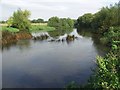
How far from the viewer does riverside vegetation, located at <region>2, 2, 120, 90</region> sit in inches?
269

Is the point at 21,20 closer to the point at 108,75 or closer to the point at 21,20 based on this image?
the point at 21,20

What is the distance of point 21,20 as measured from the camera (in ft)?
214

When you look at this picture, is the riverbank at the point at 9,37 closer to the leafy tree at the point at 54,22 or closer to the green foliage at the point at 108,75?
the green foliage at the point at 108,75

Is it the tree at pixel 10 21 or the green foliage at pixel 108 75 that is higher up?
the tree at pixel 10 21

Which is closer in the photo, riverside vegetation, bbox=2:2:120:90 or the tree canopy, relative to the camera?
riverside vegetation, bbox=2:2:120:90

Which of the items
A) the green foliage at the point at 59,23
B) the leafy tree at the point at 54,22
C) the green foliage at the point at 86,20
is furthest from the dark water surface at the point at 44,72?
the green foliage at the point at 59,23

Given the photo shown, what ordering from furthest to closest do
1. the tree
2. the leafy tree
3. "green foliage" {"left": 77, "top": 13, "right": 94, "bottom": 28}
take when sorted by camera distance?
the leafy tree → "green foliage" {"left": 77, "top": 13, "right": 94, "bottom": 28} → the tree

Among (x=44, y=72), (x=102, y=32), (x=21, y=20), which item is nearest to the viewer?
(x=44, y=72)

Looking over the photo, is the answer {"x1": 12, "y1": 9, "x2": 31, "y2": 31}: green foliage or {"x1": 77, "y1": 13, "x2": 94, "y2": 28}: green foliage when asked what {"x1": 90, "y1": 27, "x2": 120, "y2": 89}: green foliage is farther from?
{"x1": 77, "y1": 13, "x2": 94, "y2": 28}: green foliage

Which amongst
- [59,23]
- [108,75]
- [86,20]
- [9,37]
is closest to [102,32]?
[9,37]

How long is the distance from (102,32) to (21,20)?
2277 cm

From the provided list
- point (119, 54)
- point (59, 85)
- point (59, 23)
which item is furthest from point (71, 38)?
point (59, 23)

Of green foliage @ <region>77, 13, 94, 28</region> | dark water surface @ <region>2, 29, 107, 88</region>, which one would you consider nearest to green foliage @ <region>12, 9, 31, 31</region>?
green foliage @ <region>77, 13, 94, 28</region>

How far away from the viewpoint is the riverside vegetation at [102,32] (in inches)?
269
